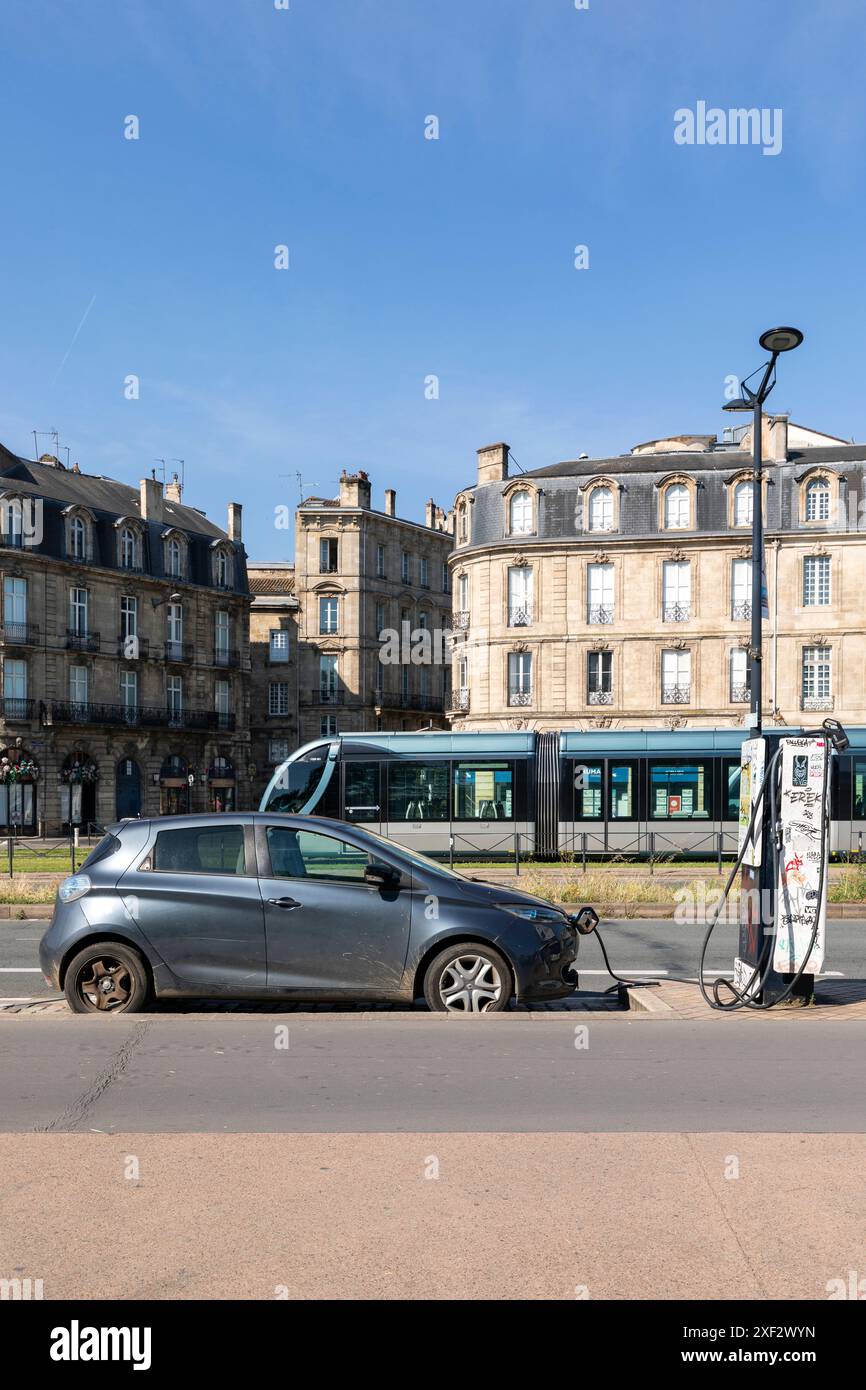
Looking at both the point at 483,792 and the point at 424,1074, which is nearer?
the point at 424,1074

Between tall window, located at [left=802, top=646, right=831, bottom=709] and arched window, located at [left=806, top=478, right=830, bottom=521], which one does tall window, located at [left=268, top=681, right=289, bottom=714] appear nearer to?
tall window, located at [left=802, top=646, right=831, bottom=709]

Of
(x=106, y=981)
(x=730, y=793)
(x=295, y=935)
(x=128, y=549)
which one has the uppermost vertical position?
(x=128, y=549)

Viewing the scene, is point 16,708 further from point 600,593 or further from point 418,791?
point 418,791

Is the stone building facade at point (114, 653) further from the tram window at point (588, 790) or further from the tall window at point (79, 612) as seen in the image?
the tram window at point (588, 790)

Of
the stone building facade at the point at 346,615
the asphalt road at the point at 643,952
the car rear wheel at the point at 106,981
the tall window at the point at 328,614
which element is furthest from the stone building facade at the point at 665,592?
the car rear wheel at the point at 106,981

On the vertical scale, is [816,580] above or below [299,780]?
above

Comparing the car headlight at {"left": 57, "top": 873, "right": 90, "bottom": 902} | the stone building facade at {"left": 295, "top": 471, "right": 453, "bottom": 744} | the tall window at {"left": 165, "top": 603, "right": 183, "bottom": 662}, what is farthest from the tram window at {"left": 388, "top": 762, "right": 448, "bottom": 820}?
the stone building facade at {"left": 295, "top": 471, "right": 453, "bottom": 744}

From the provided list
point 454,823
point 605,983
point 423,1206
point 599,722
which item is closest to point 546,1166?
point 423,1206

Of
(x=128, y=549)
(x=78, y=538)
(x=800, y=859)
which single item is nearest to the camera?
(x=800, y=859)

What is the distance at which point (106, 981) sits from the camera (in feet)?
27.8

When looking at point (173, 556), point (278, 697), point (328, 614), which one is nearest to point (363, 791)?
point (173, 556)

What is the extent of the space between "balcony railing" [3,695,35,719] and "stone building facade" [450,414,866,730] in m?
17.5

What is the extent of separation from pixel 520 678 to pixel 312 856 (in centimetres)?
3518

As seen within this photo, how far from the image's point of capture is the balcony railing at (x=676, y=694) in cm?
4228
